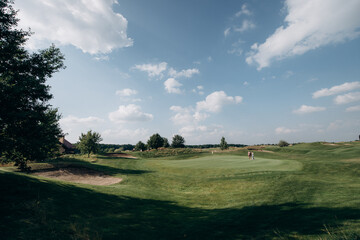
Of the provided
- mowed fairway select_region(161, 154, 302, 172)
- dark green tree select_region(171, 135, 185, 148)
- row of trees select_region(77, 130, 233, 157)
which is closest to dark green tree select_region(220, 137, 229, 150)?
row of trees select_region(77, 130, 233, 157)

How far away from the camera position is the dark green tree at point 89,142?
45.2 metres

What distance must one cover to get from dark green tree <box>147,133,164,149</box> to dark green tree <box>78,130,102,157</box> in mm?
41246

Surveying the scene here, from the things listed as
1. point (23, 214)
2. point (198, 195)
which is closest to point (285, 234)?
point (198, 195)

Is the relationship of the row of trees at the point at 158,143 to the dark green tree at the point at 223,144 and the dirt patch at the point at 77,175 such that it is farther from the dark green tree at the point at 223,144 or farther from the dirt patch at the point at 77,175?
the dirt patch at the point at 77,175

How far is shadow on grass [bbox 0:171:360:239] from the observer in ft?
20.7

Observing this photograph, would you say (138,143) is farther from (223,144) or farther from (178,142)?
(223,144)

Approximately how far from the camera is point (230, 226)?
746 cm

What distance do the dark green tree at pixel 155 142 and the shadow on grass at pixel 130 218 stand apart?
7699 centimetres

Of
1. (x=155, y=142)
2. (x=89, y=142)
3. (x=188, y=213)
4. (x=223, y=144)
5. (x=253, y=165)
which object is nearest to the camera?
(x=188, y=213)

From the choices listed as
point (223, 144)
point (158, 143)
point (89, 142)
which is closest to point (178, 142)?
point (158, 143)

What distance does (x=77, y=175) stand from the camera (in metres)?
23.1

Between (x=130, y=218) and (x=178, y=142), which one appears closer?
(x=130, y=218)

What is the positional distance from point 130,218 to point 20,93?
30.4ft

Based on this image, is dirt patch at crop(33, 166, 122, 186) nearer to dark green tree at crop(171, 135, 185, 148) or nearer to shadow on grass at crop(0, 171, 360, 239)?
shadow on grass at crop(0, 171, 360, 239)
